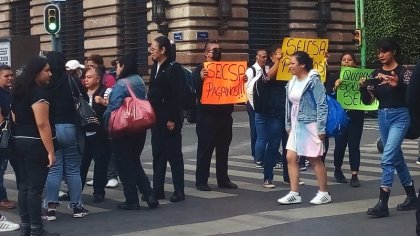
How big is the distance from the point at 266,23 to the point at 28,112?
24.9 m

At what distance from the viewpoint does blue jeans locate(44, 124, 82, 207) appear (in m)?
9.41

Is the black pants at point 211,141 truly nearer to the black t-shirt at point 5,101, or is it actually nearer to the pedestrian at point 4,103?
the pedestrian at point 4,103

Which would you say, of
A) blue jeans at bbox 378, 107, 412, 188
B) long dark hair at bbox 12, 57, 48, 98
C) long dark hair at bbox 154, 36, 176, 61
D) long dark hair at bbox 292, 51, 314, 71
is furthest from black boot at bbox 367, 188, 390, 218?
long dark hair at bbox 12, 57, 48, 98

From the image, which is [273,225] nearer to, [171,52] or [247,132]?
[171,52]

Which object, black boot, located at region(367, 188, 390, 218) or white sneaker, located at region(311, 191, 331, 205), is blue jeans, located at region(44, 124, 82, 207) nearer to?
white sneaker, located at region(311, 191, 331, 205)

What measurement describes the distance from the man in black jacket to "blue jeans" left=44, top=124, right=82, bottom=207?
2.28 meters

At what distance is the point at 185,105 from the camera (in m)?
10.4

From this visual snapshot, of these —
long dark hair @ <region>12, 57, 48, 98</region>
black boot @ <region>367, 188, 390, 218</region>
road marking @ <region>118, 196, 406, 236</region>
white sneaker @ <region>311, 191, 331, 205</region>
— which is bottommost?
road marking @ <region>118, 196, 406, 236</region>

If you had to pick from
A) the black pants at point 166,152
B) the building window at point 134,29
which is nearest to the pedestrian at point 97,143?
the black pants at point 166,152

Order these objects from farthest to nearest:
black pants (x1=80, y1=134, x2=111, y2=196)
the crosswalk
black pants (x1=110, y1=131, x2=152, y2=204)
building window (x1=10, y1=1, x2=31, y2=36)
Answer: building window (x1=10, y1=1, x2=31, y2=36), the crosswalk, black pants (x1=80, y1=134, x2=111, y2=196), black pants (x1=110, y1=131, x2=152, y2=204)

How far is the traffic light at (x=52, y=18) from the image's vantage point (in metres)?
17.8

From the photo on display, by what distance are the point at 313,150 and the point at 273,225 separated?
56.9 inches

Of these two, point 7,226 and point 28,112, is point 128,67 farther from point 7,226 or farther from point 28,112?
point 7,226

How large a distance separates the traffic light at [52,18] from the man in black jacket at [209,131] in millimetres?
6937
